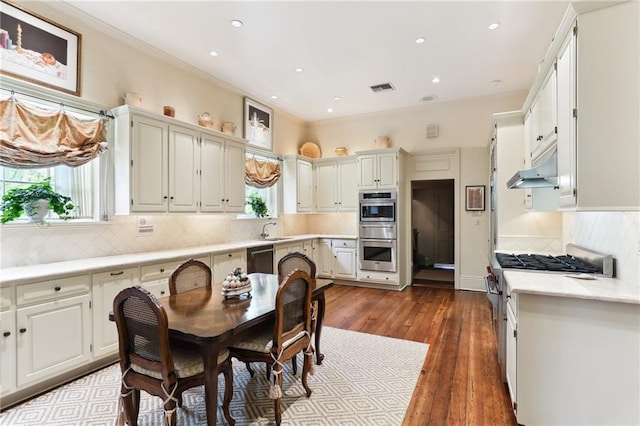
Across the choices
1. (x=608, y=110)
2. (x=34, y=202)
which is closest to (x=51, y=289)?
(x=34, y=202)

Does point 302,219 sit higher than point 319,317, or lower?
higher

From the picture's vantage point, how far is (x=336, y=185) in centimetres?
642

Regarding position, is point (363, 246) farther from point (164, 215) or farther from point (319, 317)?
point (164, 215)

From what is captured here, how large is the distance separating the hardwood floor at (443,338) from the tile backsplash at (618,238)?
126cm

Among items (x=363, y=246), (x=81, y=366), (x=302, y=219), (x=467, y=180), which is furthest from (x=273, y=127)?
(x=81, y=366)

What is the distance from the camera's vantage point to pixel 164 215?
3.76 m

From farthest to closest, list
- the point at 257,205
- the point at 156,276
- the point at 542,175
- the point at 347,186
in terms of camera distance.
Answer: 1. the point at 347,186
2. the point at 257,205
3. the point at 156,276
4. the point at 542,175

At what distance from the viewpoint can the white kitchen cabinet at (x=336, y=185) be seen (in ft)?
20.5

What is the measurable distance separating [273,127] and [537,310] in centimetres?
511

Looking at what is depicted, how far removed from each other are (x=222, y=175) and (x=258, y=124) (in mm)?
1591

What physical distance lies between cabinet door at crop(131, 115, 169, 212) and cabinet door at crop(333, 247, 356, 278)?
343 cm

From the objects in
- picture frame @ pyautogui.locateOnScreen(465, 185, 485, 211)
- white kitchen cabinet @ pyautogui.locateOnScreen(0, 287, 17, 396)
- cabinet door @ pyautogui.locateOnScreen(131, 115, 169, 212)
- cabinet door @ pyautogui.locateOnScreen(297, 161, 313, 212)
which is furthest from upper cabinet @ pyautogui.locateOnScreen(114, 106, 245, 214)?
picture frame @ pyautogui.locateOnScreen(465, 185, 485, 211)

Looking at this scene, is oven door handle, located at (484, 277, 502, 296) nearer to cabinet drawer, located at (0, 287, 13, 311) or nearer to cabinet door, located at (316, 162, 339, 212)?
cabinet door, located at (316, 162, 339, 212)

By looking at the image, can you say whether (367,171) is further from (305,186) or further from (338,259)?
(338,259)
